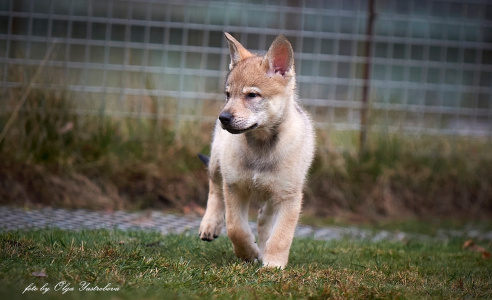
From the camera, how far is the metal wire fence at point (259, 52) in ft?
23.6

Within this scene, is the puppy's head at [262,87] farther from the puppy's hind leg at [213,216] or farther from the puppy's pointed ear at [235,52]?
the puppy's hind leg at [213,216]

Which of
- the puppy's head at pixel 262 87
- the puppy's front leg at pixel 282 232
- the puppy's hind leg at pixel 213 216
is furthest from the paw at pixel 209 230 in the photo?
the puppy's head at pixel 262 87

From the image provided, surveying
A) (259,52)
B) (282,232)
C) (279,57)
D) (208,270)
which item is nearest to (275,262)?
(282,232)

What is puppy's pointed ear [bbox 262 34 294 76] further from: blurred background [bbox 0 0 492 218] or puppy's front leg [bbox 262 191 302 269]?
blurred background [bbox 0 0 492 218]

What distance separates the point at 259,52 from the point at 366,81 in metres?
1.50

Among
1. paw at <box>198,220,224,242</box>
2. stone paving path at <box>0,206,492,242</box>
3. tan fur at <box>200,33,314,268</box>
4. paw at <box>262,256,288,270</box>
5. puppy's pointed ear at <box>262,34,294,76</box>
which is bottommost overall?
stone paving path at <box>0,206,492,242</box>

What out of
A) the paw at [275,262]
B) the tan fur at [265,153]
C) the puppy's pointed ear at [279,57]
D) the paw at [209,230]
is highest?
the puppy's pointed ear at [279,57]

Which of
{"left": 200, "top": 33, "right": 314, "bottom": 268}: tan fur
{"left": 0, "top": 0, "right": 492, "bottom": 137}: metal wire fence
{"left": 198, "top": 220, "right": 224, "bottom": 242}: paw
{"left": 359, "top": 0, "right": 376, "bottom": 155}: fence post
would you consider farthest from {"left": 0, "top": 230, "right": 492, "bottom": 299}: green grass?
{"left": 359, "top": 0, "right": 376, "bottom": 155}: fence post

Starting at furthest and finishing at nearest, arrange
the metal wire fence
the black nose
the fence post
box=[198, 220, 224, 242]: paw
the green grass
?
the fence post < the metal wire fence < box=[198, 220, 224, 242]: paw < the black nose < the green grass

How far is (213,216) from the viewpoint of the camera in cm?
425

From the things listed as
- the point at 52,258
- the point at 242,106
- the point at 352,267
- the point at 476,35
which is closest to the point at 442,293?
the point at 352,267

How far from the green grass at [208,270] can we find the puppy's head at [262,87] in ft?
2.82

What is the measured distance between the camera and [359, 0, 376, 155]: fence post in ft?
25.3

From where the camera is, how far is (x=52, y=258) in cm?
328
